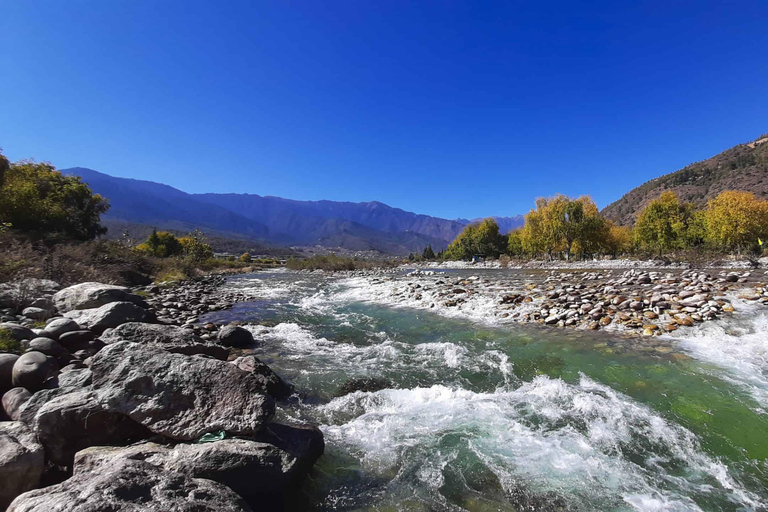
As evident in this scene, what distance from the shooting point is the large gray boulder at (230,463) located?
323cm

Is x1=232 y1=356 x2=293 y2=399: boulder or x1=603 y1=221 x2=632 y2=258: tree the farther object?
x1=603 y1=221 x2=632 y2=258: tree

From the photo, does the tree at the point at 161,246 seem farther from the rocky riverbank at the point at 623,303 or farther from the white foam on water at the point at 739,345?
the white foam on water at the point at 739,345

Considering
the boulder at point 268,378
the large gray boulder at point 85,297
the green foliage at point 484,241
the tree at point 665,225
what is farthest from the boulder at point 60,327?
the green foliage at point 484,241

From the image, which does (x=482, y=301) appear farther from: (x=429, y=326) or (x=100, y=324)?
(x=100, y=324)

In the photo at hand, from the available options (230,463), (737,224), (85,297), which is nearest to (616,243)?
(737,224)

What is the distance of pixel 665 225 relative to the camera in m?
46.0

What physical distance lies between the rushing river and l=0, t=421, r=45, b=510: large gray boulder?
286 centimetres

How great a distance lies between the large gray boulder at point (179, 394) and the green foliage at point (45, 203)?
2543 cm

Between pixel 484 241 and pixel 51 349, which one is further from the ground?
pixel 484 241

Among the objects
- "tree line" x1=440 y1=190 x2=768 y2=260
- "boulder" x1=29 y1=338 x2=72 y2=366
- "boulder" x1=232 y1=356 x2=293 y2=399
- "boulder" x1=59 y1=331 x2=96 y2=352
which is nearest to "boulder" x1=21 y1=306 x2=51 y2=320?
"boulder" x1=59 y1=331 x2=96 y2=352

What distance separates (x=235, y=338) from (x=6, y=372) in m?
5.17

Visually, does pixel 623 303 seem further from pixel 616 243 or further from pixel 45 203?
pixel 616 243

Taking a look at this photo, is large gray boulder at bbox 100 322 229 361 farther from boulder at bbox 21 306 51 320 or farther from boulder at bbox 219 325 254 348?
boulder at bbox 21 306 51 320

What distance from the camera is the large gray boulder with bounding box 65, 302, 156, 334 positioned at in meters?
7.71
